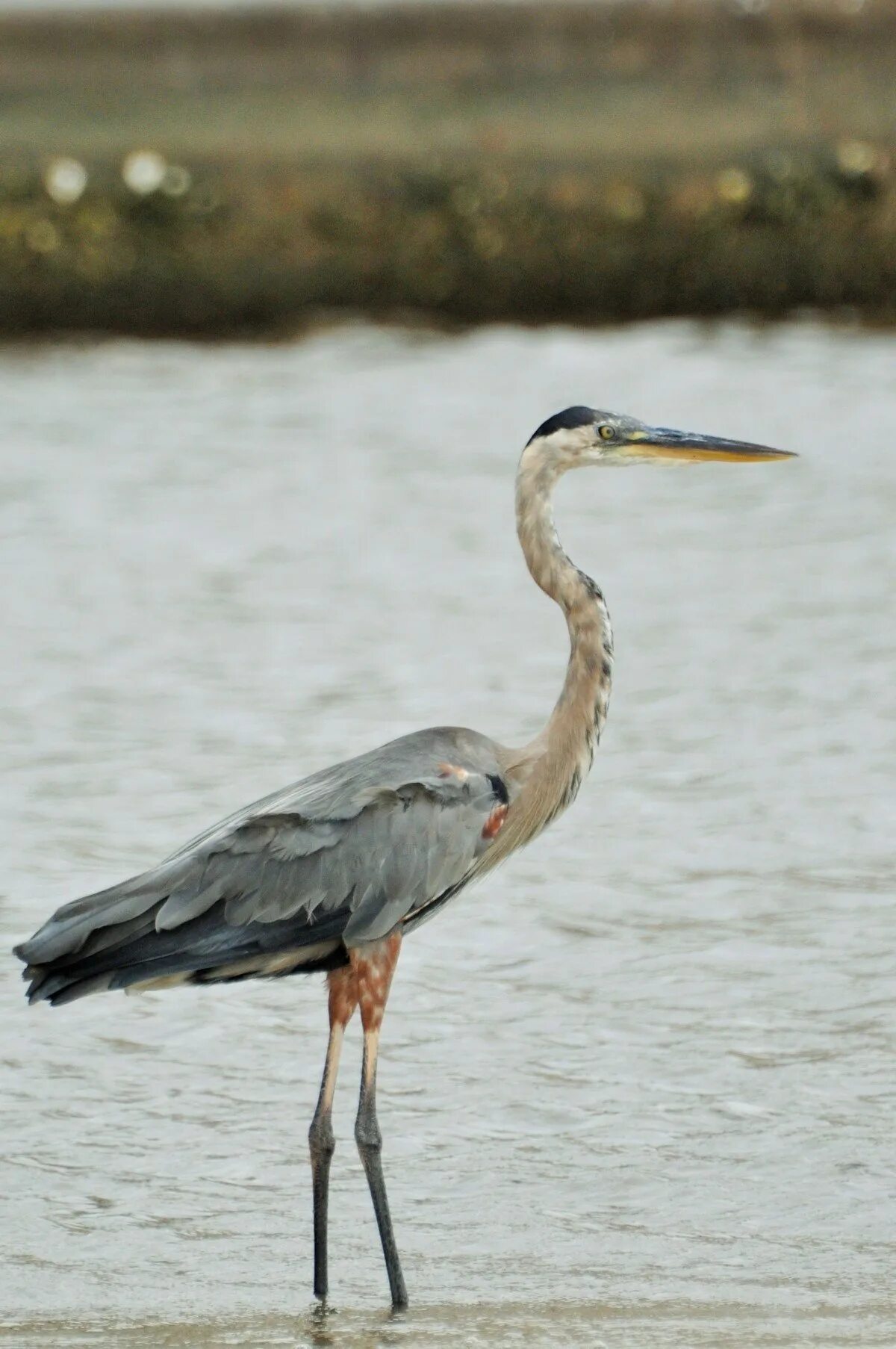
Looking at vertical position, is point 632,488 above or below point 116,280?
below

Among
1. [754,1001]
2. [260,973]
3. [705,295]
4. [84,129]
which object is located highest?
[84,129]

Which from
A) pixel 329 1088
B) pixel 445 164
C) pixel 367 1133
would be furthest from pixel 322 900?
pixel 445 164

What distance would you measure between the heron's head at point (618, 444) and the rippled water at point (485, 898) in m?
1.61

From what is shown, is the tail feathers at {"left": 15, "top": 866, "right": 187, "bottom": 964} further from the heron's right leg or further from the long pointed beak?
the long pointed beak

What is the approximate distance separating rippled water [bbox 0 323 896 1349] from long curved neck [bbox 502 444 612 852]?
91 cm

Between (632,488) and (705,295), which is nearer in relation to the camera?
(632,488)

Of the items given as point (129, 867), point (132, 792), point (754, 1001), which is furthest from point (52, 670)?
point (754, 1001)

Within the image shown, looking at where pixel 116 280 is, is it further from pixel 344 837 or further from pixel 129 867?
pixel 344 837

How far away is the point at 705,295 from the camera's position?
1984 centimetres

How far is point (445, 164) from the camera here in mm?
20859

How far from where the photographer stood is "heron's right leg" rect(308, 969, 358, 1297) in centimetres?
528

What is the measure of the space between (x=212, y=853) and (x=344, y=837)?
28cm

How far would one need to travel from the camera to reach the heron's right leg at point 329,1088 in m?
5.28

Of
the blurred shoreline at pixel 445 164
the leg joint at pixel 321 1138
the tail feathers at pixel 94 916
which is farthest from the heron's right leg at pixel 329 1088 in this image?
the blurred shoreline at pixel 445 164
